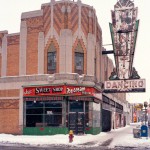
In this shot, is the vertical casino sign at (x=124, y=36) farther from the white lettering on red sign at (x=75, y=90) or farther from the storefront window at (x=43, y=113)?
the storefront window at (x=43, y=113)

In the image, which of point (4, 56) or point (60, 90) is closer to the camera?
point (60, 90)

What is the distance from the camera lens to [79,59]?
3562 cm

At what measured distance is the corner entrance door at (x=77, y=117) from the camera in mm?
34469

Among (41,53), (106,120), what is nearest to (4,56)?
(41,53)

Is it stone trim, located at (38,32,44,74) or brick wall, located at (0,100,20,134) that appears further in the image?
brick wall, located at (0,100,20,134)

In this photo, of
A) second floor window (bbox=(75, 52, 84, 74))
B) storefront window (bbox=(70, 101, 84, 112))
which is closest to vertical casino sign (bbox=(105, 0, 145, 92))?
second floor window (bbox=(75, 52, 84, 74))

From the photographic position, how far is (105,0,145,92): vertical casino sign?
3603 centimetres

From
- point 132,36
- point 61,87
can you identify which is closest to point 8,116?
point 61,87

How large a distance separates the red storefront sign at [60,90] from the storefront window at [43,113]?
3.33 ft

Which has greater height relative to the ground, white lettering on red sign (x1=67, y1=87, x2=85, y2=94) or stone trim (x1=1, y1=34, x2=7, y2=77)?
stone trim (x1=1, y1=34, x2=7, y2=77)

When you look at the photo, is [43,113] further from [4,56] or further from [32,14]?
[32,14]

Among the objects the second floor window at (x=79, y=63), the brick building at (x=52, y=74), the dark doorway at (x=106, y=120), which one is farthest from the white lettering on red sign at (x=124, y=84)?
the dark doorway at (x=106, y=120)

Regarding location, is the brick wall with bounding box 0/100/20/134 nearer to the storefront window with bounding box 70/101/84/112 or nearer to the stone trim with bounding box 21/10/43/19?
the storefront window with bounding box 70/101/84/112

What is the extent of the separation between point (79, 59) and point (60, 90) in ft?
14.0
